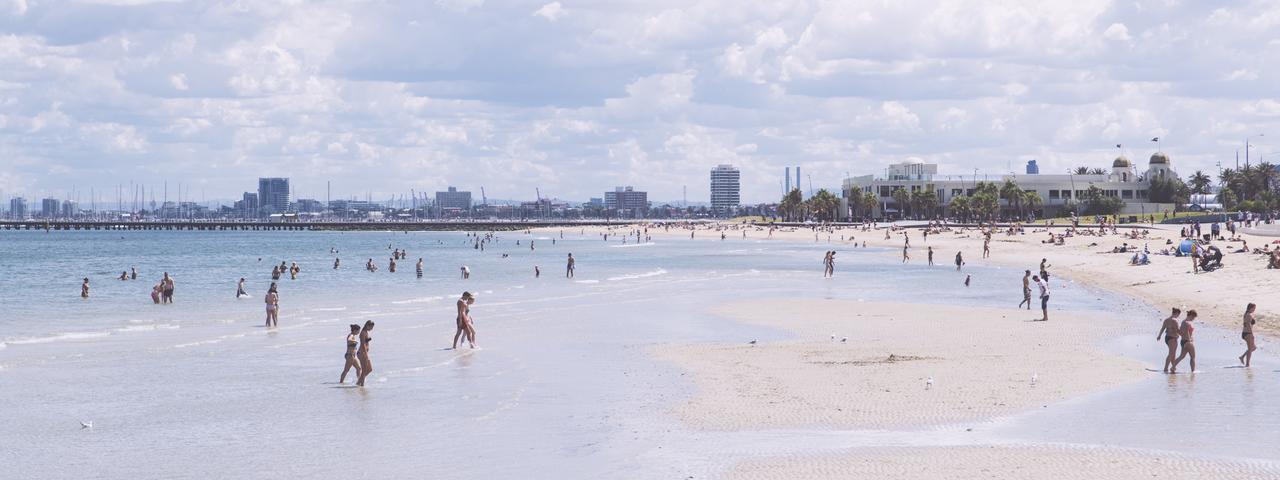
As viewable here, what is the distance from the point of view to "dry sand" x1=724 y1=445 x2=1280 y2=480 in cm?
1438

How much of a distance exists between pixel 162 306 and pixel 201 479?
32.9 m

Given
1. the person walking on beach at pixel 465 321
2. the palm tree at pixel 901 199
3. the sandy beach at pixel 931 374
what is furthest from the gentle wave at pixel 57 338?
the palm tree at pixel 901 199

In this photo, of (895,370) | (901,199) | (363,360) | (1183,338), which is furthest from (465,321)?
(901,199)

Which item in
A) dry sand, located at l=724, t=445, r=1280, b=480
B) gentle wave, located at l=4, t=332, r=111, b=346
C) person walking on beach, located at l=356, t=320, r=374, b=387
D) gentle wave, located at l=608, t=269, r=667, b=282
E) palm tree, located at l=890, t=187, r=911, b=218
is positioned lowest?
dry sand, located at l=724, t=445, r=1280, b=480

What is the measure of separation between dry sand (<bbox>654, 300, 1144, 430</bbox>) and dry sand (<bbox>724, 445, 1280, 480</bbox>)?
2112 mm

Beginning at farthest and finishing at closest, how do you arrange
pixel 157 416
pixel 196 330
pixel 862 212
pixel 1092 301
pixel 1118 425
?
pixel 862 212, pixel 1092 301, pixel 196 330, pixel 157 416, pixel 1118 425

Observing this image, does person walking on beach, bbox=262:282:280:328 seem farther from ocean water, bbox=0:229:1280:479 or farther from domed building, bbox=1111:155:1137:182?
domed building, bbox=1111:155:1137:182

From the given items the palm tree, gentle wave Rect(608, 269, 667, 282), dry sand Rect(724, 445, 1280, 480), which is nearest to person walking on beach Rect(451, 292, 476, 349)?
dry sand Rect(724, 445, 1280, 480)

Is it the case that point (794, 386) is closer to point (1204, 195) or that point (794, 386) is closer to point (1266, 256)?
point (1266, 256)

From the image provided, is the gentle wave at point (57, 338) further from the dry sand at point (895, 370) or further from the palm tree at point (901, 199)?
the palm tree at point (901, 199)

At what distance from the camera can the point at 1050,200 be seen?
534 ft

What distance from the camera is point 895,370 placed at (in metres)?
23.4

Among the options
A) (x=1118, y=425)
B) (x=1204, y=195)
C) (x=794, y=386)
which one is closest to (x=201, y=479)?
(x=794, y=386)

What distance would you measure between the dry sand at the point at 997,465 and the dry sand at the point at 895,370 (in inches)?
83.1
